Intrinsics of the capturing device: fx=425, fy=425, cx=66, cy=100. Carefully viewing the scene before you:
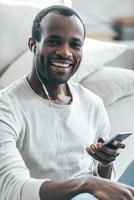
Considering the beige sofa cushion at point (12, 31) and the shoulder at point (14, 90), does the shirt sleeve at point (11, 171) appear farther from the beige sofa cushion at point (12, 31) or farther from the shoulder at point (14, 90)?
the beige sofa cushion at point (12, 31)

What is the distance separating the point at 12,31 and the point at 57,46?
1.76ft

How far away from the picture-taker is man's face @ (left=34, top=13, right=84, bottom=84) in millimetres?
1145

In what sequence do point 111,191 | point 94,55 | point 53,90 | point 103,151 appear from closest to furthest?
point 111,191
point 103,151
point 53,90
point 94,55

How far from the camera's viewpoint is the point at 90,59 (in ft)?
5.55

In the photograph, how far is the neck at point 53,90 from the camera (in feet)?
3.92

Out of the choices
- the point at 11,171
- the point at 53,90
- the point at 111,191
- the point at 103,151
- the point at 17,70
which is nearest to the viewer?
the point at 111,191

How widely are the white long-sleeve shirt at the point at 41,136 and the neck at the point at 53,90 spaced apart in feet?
0.05

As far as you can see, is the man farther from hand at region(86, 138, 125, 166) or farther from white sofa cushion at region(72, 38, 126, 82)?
white sofa cushion at region(72, 38, 126, 82)

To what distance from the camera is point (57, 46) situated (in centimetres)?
115

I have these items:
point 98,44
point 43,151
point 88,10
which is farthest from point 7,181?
point 88,10

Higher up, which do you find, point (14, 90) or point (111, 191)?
point (14, 90)

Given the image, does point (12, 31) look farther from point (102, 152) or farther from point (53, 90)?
point (102, 152)

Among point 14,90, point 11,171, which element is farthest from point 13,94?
point 11,171

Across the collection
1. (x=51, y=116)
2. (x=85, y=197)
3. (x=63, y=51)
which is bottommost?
(x=85, y=197)
